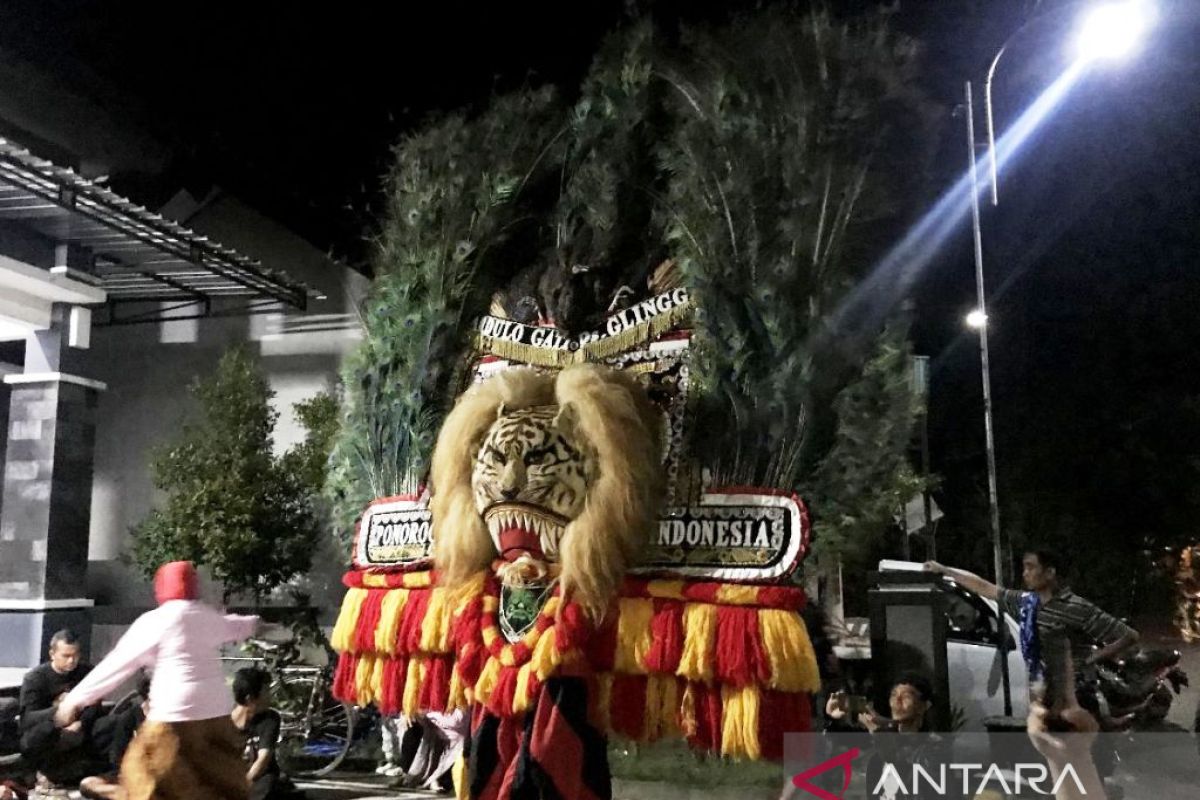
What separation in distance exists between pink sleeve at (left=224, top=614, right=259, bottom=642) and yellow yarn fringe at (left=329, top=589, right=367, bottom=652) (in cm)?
53

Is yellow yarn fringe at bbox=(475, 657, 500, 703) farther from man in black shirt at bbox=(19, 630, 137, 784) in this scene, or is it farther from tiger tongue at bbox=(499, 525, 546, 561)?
man in black shirt at bbox=(19, 630, 137, 784)

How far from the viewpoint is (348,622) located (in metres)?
3.43

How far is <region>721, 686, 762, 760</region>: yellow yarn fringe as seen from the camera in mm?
2711

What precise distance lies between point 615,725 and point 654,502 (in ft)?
2.35

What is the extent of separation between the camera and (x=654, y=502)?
2.95 metres

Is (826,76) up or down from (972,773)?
up

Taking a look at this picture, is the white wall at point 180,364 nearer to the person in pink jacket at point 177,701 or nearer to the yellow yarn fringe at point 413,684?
the person in pink jacket at point 177,701

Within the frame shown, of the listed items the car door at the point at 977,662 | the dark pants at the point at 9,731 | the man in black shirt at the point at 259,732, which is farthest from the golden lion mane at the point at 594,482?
the dark pants at the point at 9,731

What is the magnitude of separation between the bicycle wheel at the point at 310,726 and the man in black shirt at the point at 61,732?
1.06 metres

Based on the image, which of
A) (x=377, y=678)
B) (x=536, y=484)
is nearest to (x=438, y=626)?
(x=377, y=678)

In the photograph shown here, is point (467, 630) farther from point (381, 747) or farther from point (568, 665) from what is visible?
point (381, 747)

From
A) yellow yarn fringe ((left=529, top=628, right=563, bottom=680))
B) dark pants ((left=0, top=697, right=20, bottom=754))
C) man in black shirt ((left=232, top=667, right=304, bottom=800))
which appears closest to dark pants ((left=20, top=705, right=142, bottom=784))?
dark pants ((left=0, top=697, right=20, bottom=754))

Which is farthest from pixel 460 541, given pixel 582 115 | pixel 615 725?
pixel 582 115

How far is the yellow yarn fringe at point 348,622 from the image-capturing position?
11.2 feet
